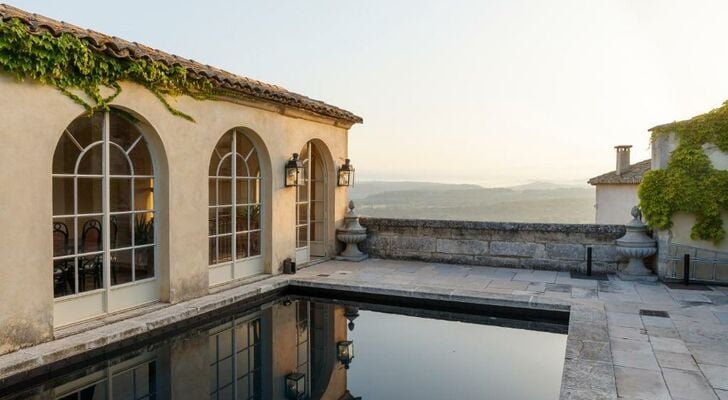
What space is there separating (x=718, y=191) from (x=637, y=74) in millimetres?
5797

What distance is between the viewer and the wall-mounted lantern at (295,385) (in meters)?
4.03

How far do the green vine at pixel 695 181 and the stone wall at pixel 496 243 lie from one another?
3.32ft

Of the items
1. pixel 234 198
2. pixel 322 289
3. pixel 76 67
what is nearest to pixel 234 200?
pixel 234 198

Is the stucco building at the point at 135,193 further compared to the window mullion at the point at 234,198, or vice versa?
the window mullion at the point at 234,198

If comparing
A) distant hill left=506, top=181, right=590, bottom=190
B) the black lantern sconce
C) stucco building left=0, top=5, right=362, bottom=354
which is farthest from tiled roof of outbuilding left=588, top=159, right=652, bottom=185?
distant hill left=506, top=181, right=590, bottom=190

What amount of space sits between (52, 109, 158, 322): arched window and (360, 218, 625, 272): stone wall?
17.4ft

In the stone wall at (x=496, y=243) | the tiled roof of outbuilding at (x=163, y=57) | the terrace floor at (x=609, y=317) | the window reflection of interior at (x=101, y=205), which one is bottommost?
the terrace floor at (x=609, y=317)

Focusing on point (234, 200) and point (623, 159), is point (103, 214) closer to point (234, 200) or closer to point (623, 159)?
point (234, 200)

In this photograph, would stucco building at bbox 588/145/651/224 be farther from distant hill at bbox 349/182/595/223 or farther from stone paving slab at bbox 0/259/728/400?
distant hill at bbox 349/182/595/223

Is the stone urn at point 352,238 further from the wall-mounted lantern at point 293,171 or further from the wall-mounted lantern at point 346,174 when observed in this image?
the wall-mounted lantern at point 293,171

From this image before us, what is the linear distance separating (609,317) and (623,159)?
19.3m

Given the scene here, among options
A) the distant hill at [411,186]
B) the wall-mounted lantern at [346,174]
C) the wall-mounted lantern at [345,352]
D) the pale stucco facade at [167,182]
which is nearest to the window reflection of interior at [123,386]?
the pale stucco facade at [167,182]

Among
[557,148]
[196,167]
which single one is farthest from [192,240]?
[557,148]

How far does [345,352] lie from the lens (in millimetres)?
5113
